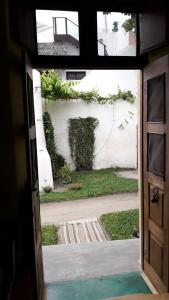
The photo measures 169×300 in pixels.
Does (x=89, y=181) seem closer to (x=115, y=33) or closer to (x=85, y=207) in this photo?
(x=85, y=207)

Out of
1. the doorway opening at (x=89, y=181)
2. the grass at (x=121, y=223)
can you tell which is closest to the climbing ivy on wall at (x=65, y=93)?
the doorway opening at (x=89, y=181)

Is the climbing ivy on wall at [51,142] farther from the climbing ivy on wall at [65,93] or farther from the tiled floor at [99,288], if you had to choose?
the tiled floor at [99,288]

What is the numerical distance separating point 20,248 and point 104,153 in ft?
21.5

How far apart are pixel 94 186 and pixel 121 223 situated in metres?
2.28

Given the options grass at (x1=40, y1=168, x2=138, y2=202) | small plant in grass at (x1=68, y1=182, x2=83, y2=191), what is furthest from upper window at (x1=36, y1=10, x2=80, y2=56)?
small plant in grass at (x1=68, y1=182, x2=83, y2=191)

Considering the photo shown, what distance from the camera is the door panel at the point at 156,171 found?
2.20 meters

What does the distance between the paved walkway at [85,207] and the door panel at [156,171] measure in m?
2.54

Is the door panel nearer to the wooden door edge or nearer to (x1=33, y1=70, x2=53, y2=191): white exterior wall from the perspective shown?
the wooden door edge

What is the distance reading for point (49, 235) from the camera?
13.8 ft

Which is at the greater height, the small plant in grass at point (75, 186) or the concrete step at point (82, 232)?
the small plant in grass at point (75, 186)

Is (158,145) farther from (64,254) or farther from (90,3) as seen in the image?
(64,254)

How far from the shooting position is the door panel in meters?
2.20

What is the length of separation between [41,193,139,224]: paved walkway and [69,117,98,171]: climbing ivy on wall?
217 cm

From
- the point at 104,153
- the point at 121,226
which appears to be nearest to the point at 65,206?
the point at 121,226
